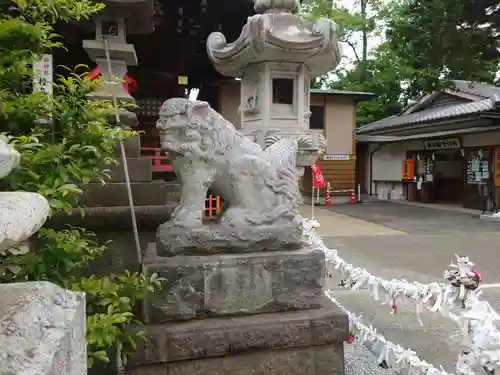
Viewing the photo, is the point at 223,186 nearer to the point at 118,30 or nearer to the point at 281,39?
the point at 118,30

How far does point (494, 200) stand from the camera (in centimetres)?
1339

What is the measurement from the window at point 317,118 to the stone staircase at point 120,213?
14.3m

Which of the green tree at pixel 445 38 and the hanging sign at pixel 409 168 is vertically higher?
the green tree at pixel 445 38

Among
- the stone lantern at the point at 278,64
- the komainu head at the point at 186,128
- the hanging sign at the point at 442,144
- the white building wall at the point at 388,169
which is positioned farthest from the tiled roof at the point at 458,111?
the komainu head at the point at 186,128

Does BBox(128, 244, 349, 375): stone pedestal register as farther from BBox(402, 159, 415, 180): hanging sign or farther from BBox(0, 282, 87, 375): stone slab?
BBox(402, 159, 415, 180): hanging sign

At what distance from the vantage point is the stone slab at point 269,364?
2.43m

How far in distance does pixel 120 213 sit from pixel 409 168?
16.1m

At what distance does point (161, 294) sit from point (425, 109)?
61.6ft

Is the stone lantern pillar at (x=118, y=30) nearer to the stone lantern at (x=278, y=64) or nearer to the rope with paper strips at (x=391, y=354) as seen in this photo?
the stone lantern at (x=278, y=64)

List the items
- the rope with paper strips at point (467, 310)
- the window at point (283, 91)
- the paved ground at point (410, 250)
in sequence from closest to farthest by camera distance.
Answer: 1. the rope with paper strips at point (467, 310)
2. the paved ground at point (410, 250)
3. the window at point (283, 91)

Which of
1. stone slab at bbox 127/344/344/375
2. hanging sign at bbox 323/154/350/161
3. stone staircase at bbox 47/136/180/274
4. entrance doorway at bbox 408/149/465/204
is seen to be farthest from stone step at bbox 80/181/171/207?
entrance doorway at bbox 408/149/465/204

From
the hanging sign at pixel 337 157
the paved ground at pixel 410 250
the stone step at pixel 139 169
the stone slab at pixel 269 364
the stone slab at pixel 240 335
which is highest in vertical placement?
the hanging sign at pixel 337 157

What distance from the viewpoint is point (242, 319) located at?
8.29 ft

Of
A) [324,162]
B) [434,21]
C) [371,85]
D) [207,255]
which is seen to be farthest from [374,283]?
[371,85]
